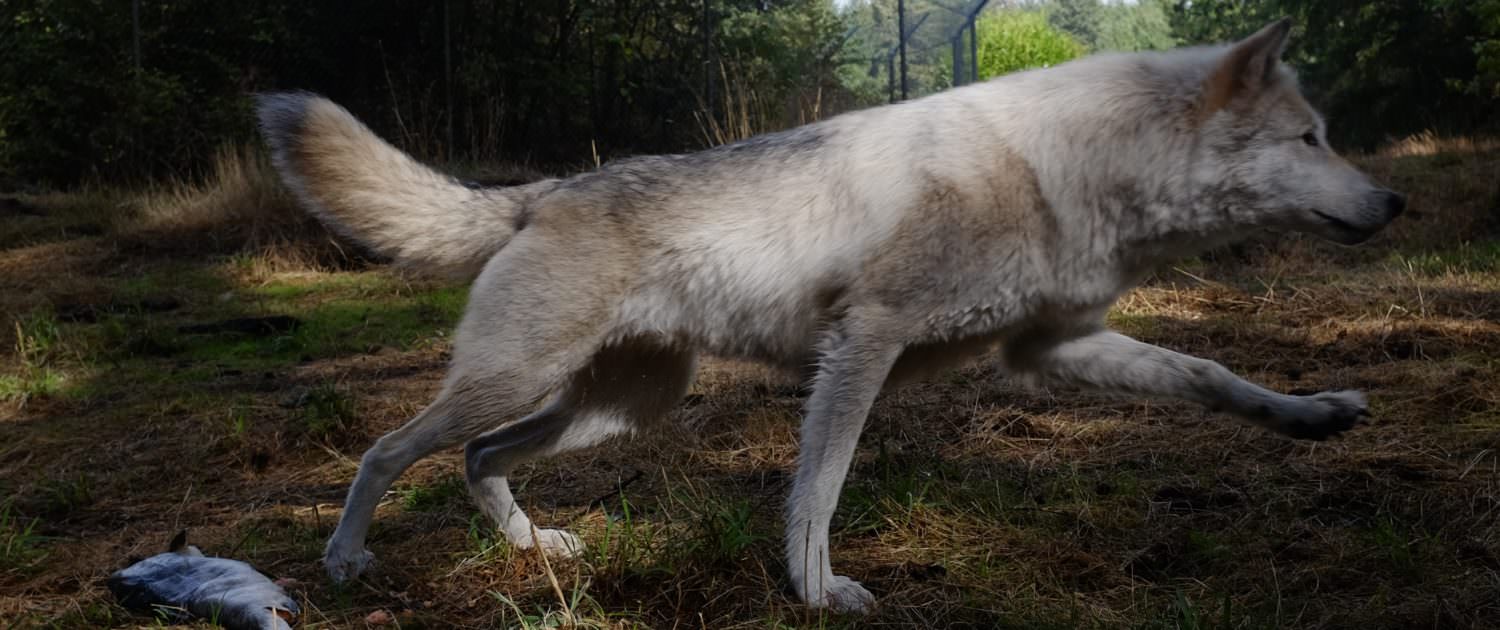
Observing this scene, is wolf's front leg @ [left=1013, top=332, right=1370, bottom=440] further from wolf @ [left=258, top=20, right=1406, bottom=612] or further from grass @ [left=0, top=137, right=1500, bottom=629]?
grass @ [left=0, top=137, right=1500, bottom=629]

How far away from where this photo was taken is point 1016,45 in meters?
40.8

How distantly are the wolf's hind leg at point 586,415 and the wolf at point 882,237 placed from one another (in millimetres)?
59

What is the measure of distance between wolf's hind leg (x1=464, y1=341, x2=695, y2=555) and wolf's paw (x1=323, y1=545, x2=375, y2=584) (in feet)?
1.28

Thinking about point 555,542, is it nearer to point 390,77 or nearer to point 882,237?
point 882,237

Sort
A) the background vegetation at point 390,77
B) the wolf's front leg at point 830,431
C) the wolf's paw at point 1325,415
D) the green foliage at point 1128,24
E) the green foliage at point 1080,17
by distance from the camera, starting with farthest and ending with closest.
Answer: the green foliage at point 1080,17 < the green foliage at point 1128,24 < the background vegetation at point 390,77 < the wolf's paw at point 1325,415 < the wolf's front leg at point 830,431

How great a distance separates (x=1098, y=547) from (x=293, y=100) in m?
2.60

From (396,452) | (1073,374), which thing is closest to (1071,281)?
(1073,374)

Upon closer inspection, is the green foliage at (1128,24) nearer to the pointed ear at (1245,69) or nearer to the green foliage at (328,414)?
the green foliage at (328,414)

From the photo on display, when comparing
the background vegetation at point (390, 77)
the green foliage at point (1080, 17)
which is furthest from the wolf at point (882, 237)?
the green foliage at point (1080, 17)

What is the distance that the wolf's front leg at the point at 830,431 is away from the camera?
3.04m

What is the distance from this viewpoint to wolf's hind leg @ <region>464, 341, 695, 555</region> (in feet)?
11.8

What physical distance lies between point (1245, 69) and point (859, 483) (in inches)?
64.3

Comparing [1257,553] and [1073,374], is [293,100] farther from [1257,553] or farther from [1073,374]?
[1257,553]

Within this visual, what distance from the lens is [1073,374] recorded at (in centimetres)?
350
